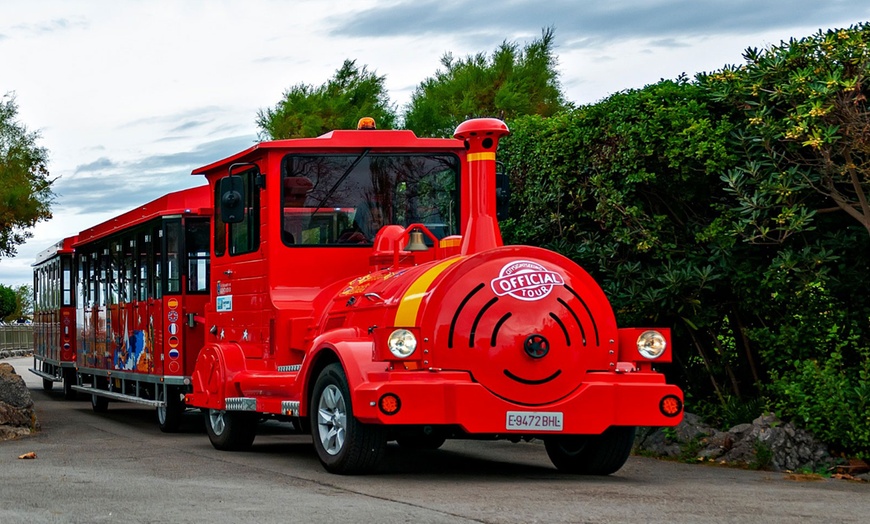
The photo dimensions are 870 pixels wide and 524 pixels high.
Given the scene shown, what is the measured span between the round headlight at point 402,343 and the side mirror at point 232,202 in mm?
2754

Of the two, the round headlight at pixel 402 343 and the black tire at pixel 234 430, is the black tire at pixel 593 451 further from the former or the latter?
the black tire at pixel 234 430

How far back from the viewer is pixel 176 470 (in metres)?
11.1

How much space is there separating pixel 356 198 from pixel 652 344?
3247mm

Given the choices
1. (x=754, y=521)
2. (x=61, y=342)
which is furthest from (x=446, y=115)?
(x=754, y=521)

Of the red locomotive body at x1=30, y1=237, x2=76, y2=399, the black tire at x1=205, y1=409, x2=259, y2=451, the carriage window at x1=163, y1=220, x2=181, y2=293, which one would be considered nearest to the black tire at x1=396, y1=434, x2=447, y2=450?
the black tire at x1=205, y1=409, x2=259, y2=451

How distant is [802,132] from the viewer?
38.0ft

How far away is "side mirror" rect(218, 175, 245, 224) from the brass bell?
1480mm

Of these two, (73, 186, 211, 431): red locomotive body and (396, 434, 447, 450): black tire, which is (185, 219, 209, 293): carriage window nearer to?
(73, 186, 211, 431): red locomotive body

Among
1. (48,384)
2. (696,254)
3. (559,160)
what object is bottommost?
(48,384)

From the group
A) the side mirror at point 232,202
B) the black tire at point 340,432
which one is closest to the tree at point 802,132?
the black tire at point 340,432

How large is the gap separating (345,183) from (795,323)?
4.26 m

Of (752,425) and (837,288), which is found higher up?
(837,288)

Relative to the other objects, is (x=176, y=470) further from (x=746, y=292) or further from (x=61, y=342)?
(x=61, y=342)

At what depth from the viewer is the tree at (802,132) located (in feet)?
38.0
